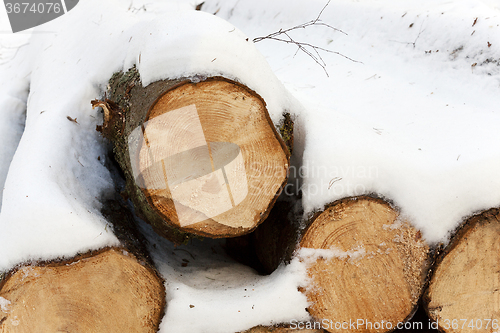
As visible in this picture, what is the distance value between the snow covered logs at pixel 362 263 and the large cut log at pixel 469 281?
83mm

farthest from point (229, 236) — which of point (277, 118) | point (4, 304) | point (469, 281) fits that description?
point (469, 281)

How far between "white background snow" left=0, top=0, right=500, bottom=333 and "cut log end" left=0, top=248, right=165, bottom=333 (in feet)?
0.23

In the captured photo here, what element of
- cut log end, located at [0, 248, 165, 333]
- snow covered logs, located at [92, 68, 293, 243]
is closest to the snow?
cut log end, located at [0, 248, 165, 333]

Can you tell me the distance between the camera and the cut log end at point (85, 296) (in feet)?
4.38

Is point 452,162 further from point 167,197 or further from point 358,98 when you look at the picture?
point 167,197

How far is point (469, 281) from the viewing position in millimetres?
→ 1463

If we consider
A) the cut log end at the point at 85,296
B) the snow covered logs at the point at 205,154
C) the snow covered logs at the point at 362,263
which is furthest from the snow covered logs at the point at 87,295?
the snow covered logs at the point at 362,263

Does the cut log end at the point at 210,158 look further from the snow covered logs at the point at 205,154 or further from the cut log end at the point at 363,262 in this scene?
the cut log end at the point at 363,262

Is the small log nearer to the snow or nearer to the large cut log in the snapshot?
the large cut log

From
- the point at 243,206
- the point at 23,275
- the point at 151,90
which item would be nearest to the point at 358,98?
the point at 243,206

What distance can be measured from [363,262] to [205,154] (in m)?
0.87

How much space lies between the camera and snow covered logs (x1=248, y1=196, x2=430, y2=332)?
4.71 ft

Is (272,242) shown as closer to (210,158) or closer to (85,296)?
(210,158)

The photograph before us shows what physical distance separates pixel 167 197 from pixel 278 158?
50 cm
